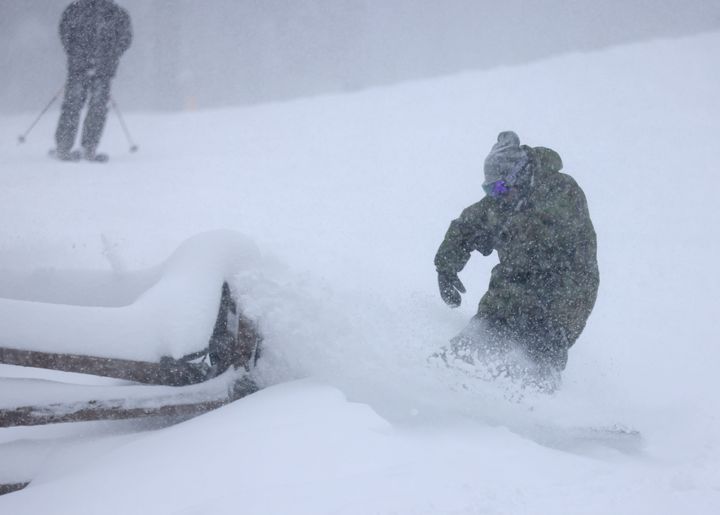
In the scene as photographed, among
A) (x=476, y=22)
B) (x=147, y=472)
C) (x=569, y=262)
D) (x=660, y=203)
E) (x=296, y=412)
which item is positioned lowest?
(x=147, y=472)

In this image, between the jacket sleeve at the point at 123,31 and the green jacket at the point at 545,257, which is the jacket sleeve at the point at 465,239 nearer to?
the green jacket at the point at 545,257

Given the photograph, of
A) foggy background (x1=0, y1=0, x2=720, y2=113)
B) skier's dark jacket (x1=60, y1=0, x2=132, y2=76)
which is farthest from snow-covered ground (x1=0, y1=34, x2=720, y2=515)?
foggy background (x1=0, y1=0, x2=720, y2=113)

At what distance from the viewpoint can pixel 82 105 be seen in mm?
8867

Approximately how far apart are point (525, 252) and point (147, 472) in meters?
2.36

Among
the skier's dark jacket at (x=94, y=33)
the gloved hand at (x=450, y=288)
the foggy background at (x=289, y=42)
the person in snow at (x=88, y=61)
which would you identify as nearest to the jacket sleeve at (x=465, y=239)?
the gloved hand at (x=450, y=288)

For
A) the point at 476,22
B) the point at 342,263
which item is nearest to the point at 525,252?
the point at 342,263

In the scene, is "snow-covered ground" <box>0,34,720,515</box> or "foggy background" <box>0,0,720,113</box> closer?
"snow-covered ground" <box>0,34,720,515</box>

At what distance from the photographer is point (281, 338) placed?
9.62 feet

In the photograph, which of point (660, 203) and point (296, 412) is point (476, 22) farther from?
point (296, 412)

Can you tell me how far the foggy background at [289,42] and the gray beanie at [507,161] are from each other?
2019cm

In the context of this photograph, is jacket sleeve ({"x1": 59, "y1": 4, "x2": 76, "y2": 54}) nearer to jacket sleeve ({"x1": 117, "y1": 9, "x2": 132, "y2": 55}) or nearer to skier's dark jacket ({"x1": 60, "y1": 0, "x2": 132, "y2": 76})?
skier's dark jacket ({"x1": 60, "y1": 0, "x2": 132, "y2": 76})

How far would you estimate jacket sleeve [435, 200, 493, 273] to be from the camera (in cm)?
386

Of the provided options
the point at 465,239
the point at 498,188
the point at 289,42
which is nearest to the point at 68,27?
the point at 465,239

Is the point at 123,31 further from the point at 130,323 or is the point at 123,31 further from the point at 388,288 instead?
the point at 130,323
